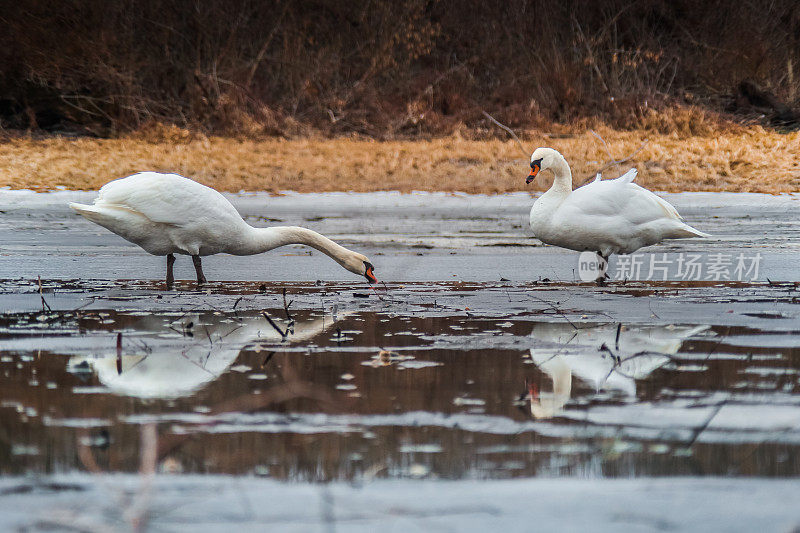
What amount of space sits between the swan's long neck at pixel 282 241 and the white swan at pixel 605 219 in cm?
165

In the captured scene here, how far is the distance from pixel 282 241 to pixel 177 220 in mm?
917

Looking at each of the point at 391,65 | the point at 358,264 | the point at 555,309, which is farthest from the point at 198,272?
the point at 391,65

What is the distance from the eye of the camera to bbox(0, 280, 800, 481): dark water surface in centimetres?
335

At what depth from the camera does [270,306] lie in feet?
23.0

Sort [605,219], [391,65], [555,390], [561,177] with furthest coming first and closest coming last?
[391,65] < [561,177] < [605,219] < [555,390]

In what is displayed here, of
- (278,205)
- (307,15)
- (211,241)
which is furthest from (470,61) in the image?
(211,241)

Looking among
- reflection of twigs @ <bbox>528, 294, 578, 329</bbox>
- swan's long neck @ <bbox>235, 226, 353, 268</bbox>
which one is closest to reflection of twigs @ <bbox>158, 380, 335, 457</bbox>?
reflection of twigs @ <bbox>528, 294, 578, 329</bbox>

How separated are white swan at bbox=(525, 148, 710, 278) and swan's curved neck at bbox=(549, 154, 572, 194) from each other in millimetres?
78

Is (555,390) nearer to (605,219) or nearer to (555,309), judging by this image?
(555,309)

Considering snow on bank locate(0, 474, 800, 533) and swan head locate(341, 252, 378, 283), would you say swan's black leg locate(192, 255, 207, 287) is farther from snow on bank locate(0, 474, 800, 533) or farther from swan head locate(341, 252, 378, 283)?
snow on bank locate(0, 474, 800, 533)

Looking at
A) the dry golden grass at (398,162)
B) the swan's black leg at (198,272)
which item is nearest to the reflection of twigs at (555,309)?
the swan's black leg at (198,272)

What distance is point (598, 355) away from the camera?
509cm

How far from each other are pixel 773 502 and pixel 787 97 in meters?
22.4

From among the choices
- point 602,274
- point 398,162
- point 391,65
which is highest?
point 391,65
